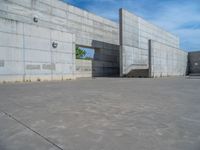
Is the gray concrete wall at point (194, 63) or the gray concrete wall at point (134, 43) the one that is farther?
the gray concrete wall at point (194, 63)

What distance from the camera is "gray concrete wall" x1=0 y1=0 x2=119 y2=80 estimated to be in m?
13.1

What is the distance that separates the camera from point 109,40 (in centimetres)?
2734

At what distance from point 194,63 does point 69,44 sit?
2797cm

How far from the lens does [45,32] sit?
597 inches

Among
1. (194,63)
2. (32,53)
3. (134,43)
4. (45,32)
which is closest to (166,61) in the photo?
(134,43)

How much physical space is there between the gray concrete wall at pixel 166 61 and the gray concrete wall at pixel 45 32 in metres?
6.35

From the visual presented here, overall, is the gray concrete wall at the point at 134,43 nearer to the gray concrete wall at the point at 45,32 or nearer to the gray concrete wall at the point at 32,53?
the gray concrete wall at the point at 45,32

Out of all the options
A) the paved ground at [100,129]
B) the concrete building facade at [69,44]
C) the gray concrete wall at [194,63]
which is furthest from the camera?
the gray concrete wall at [194,63]

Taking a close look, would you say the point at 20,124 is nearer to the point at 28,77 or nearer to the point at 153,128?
the point at 153,128

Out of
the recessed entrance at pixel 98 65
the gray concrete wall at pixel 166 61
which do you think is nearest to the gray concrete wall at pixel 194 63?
the gray concrete wall at pixel 166 61

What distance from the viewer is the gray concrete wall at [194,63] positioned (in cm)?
3562

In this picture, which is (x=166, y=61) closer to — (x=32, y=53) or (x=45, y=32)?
(x=45, y=32)

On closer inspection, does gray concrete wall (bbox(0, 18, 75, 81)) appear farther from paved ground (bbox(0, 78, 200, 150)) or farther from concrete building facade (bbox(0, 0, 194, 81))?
paved ground (bbox(0, 78, 200, 150))

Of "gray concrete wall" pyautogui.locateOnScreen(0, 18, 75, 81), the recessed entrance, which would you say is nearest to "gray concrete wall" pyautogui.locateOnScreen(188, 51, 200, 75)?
the recessed entrance
